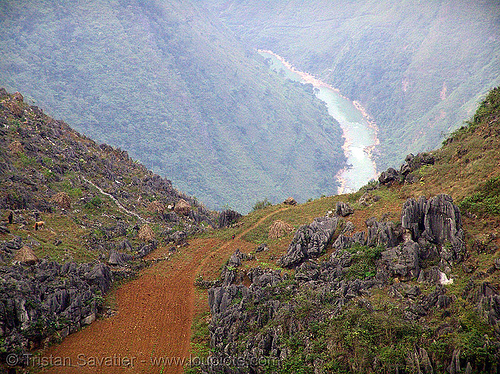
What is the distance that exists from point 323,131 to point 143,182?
10814 centimetres

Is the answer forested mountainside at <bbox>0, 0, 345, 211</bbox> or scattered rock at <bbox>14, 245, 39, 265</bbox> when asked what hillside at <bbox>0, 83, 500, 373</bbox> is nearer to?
scattered rock at <bbox>14, 245, 39, 265</bbox>

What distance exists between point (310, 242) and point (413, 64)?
478 ft

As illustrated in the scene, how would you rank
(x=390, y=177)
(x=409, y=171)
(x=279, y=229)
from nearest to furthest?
(x=409, y=171), (x=390, y=177), (x=279, y=229)

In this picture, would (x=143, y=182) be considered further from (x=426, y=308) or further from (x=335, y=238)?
(x=426, y=308)

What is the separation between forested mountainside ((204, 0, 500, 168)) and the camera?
124m

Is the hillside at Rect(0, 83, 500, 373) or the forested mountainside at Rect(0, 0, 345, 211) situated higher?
the forested mountainside at Rect(0, 0, 345, 211)

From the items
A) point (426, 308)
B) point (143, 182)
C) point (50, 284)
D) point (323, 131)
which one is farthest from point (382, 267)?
point (323, 131)


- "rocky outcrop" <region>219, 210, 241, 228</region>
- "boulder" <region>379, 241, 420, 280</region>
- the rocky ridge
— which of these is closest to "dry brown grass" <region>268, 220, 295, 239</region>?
"rocky outcrop" <region>219, 210, 241, 228</region>

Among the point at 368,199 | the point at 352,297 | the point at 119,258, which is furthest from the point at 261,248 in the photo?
the point at 352,297

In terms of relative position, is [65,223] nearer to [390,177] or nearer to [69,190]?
[69,190]

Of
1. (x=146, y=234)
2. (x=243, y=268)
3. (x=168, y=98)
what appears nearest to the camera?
(x=243, y=268)

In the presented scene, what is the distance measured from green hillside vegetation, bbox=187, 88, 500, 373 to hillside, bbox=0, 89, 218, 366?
7.82 m

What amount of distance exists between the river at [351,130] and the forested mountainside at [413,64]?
137 inches

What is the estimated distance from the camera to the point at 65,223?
31.6 meters
